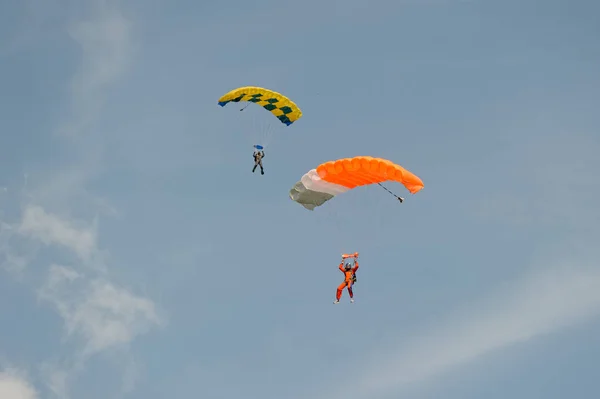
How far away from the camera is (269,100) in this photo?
174ft

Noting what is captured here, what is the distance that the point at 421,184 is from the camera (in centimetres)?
4731

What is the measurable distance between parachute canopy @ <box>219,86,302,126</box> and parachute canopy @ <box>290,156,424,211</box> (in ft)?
12.6

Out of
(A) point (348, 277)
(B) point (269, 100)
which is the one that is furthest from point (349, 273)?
(B) point (269, 100)

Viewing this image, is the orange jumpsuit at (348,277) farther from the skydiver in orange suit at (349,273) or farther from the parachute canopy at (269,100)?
the parachute canopy at (269,100)

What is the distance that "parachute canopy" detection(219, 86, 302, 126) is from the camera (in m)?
52.2

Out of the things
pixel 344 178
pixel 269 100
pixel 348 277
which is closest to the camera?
pixel 344 178

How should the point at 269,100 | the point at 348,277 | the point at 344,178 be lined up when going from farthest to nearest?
the point at 269,100
the point at 348,277
the point at 344,178

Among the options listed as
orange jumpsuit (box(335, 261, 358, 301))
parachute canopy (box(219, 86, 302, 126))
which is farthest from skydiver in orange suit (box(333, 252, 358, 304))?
parachute canopy (box(219, 86, 302, 126))

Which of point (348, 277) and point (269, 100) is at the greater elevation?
point (269, 100)

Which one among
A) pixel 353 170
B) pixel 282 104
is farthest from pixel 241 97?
pixel 353 170

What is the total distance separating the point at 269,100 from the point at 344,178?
5.58 metres

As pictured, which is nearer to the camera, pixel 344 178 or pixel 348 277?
pixel 344 178

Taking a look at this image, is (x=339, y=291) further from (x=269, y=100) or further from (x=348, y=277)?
(x=269, y=100)

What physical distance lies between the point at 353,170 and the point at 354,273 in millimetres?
4513
